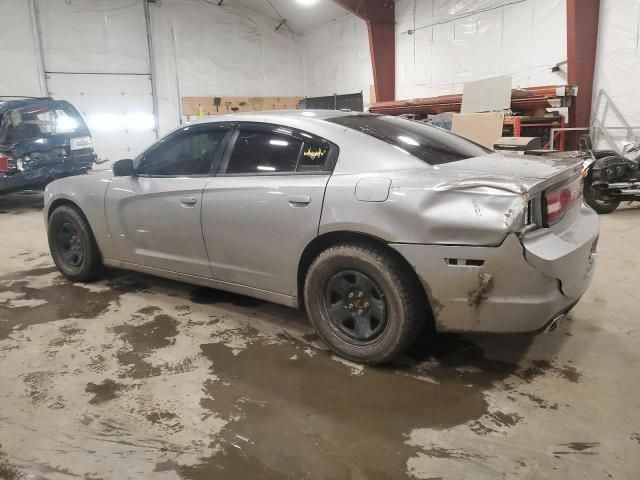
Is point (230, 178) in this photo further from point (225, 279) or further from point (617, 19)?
point (617, 19)

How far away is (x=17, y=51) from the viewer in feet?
37.9

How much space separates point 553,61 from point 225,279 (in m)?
7.90

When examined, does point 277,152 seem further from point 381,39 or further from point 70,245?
point 381,39

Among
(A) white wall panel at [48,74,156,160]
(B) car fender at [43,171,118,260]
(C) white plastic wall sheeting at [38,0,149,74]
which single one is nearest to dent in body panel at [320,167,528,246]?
(B) car fender at [43,171,118,260]

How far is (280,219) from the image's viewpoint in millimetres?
2732

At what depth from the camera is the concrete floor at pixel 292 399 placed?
1.89m

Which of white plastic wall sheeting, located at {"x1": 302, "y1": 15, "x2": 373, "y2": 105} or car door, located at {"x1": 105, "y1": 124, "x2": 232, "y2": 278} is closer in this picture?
car door, located at {"x1": 105, "y1": 124, "x2": 232, "y2": 278}

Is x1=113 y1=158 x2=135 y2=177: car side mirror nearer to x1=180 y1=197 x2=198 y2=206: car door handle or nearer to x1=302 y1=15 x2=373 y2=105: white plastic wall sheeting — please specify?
x1=180 y1=197 x2=198 y2=206: car door handle

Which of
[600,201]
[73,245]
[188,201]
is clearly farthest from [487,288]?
[600,201]

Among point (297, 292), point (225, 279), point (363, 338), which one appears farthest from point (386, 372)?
point (225, 279)

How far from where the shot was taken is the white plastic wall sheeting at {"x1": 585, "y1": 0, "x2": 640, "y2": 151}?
24.2 feet

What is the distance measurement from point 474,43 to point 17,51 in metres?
10.5

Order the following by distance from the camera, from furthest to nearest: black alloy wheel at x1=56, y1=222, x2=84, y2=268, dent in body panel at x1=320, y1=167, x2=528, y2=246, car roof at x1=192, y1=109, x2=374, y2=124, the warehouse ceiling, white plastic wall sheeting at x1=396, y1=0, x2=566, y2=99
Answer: the warehouse ceiling < white plastic wall sheeting at x1=396, y1=0, x2=566, y2=99 < black alloy wheel at x1=56, y1=222, x2=84, y2=268 < car roof at x1=192, y1=109, x2=374, y2=124 < dent in body panel at x1=320, y1=167, x2=528, y2=246

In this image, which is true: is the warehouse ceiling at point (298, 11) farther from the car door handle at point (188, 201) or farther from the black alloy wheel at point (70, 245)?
the car door handle at point (188, 201)
